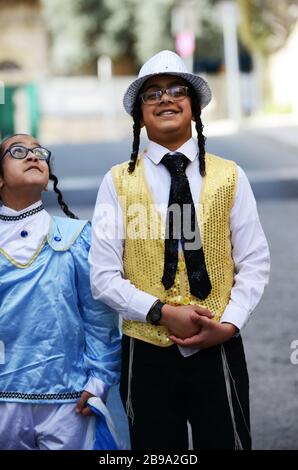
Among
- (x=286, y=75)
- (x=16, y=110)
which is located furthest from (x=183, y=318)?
(x=286, y=75)

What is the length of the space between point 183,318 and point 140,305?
0.14 m

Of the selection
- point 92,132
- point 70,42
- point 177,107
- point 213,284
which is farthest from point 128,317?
point 70,42

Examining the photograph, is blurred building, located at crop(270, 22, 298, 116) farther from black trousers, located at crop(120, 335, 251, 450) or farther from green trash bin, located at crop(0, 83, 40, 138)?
black trousers, located at crop(120, 335, 251, 450)

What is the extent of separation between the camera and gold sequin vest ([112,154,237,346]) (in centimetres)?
264

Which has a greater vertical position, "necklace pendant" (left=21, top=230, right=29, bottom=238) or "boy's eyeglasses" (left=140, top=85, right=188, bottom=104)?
"boy's eyeglasses" (left=140, top=85, right=188, bottom=104)

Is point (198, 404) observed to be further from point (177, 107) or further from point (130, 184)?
point (177, 107)

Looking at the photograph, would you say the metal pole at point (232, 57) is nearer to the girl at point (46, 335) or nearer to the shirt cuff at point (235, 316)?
the girl at point (46, 335)

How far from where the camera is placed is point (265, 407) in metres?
4.58

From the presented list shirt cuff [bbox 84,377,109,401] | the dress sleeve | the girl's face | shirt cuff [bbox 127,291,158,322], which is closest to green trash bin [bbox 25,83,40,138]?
the girl's face

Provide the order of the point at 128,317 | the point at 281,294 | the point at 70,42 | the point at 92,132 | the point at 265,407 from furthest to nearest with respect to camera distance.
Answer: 1. the point at 70,42
2. the point at 92,132
3. the point at 281,294
4. the point at 265,407
5. the point at 128,317

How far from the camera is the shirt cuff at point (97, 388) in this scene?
8.84 feet

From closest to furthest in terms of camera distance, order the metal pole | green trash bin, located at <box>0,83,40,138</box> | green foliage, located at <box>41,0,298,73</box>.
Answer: green trash bin, located at <box>0,83,40,138</box>, the metal pole, green foliage, located at <box>41,0,298,73</box>

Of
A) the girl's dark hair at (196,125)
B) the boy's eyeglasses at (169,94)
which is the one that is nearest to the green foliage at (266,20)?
the girl's dark hair at (196,125)
